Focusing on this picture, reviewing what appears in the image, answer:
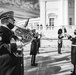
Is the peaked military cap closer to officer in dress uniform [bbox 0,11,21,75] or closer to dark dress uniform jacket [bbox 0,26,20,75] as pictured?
officer in dress uniform [bbox 0,11,21,75]

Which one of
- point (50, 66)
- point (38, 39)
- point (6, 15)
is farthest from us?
point (38, 39)

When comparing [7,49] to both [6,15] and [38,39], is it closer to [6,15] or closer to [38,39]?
[6,15]

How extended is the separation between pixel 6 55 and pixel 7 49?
10 centimetres

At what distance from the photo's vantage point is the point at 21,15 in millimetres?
51125

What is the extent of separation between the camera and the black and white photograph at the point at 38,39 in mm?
3084

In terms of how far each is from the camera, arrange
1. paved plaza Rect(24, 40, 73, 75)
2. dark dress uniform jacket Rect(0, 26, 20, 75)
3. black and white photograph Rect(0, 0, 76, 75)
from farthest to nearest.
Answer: paved plaza Rect(24, 40, 73, 75) → black and white photograph Rect(0, 0, 76, 75) → dark dress uniform jacket Rect(0, 26, 20, 75)

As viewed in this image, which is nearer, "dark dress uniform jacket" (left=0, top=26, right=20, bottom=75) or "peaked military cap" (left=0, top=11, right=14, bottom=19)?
"dark dress uniform jacket" (left=0, top=26, right=20, bottom=75)

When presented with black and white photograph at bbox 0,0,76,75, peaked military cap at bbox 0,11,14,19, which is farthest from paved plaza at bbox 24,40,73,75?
peaked military cap at bbox 0,11,14,19

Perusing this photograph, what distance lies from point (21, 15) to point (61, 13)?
2271 centimetres

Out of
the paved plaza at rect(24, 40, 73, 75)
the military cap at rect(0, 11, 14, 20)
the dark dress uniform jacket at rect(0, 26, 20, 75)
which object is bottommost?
the paved plaza at rect(24, 40, 73, 75)

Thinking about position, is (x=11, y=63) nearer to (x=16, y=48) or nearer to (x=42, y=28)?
(x=16, y=48)

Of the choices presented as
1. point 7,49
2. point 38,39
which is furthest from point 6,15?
point 38,39

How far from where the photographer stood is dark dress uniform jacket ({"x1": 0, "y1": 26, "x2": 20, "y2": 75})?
296 cm

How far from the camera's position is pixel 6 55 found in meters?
2.99
